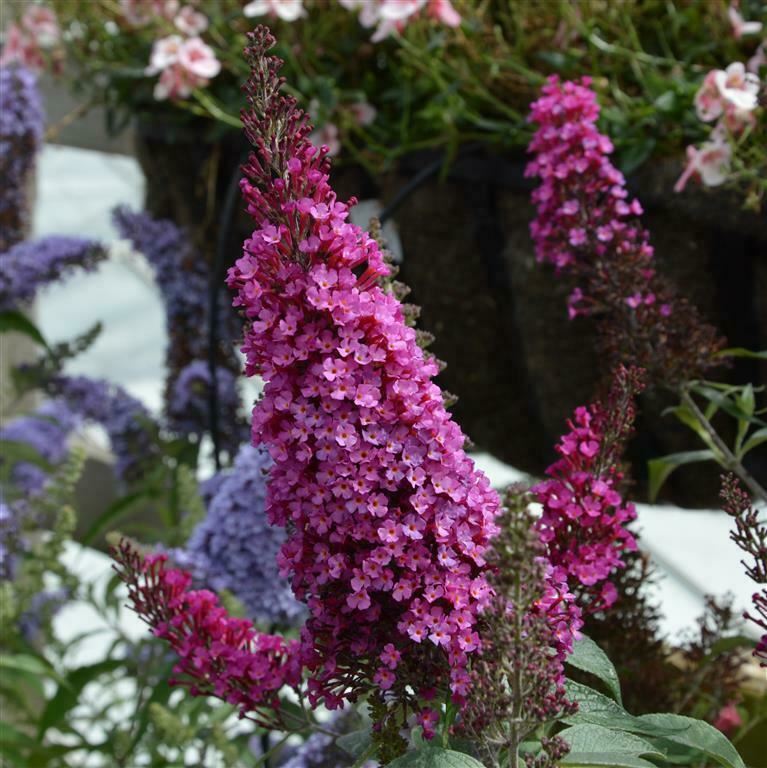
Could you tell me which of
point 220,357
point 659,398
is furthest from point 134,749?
point 659,398

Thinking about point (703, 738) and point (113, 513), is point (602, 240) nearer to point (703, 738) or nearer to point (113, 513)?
point (703, 738)

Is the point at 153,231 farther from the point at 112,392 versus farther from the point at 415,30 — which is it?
the point at 415,30

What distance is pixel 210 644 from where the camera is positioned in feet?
1.68

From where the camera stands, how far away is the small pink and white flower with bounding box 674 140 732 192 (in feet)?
2.58

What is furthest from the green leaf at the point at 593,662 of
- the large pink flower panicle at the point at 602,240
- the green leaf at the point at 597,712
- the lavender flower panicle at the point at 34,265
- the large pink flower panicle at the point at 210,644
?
the lavender flower panicle at the point at 34,265

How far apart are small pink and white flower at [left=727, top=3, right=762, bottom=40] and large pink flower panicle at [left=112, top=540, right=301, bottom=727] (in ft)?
1.91

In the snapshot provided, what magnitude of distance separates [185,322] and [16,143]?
25 centimetres

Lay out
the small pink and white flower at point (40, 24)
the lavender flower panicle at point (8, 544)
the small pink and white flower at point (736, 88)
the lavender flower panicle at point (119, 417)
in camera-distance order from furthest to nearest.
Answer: the small pink and white flower at point (40, 24), the lavender flower panicle at point (119, 417), the lavender flower panicle at point (8, 544), the small pink and white flower at point (736, 88)

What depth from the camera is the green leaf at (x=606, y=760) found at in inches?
15.3

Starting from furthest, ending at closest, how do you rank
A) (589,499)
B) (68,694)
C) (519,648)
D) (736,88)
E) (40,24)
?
1. (40,24)
2. (68,694)
3. (736,88)
4. (589,499)
5. (519,648)

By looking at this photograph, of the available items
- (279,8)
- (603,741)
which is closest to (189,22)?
(279,8)

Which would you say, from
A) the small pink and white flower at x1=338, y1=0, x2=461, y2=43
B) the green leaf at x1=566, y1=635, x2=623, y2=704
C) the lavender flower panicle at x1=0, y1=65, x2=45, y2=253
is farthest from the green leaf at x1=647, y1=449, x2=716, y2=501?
the lavender flower panicle at x1=0, y1=65, x2=45, y2=253

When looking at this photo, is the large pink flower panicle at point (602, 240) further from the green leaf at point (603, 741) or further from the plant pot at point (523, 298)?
the green leaf at point (603, 741)

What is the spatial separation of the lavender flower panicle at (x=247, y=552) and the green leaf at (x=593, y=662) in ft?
1.25
